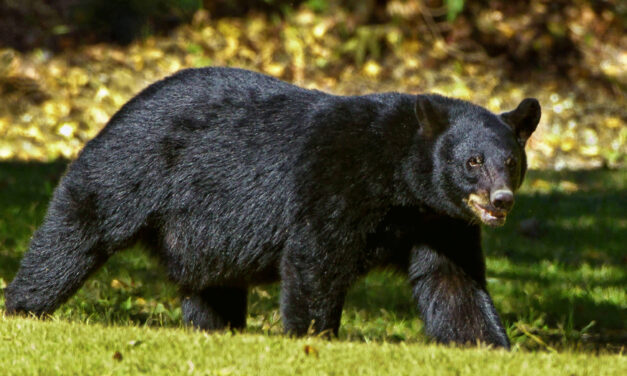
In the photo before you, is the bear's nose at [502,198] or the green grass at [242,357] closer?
the green grass at [242,357]

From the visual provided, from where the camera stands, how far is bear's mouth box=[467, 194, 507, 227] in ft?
17.1

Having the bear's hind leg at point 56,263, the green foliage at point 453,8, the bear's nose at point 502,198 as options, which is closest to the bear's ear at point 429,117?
the bear's nose at point 502,198

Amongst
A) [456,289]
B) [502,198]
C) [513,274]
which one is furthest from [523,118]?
[513,274]

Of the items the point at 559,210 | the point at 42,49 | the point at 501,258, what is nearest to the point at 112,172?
the point at 501,258

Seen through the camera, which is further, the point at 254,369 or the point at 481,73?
the point at 481,73

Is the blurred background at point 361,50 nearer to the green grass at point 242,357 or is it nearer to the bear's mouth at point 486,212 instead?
the bear's mouth at point 486,212

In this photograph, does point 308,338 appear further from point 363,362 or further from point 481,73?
point 481,73

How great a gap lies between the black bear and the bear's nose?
1 cm

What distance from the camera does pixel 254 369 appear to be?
14.1 ft

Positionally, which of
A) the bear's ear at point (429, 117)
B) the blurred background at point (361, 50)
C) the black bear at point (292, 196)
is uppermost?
the blurred background at point (361, 50)

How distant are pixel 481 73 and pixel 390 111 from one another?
9.18 metres

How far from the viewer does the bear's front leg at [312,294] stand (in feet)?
17.5

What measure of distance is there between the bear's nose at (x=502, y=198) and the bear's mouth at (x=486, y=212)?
0.04 meters

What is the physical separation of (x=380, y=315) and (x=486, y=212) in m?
2.12
